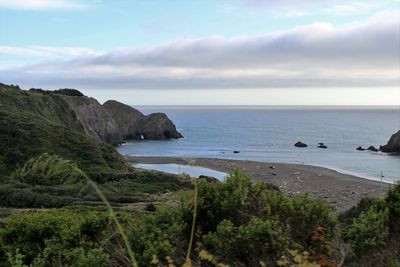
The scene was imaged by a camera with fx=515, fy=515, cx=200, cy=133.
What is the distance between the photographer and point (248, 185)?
6426 millimetres

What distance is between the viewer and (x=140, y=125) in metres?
127

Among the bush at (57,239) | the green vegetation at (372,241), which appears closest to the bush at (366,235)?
the green vegetation at (372,241)

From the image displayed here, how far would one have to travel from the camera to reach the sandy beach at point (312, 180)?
44500mm

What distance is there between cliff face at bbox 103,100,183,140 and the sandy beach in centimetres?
4788

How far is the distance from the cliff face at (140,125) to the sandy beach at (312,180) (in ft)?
157

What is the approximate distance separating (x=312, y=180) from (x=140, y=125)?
77049mm

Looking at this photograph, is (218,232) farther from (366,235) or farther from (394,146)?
(394,146)

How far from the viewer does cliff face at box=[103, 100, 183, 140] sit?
123438mm

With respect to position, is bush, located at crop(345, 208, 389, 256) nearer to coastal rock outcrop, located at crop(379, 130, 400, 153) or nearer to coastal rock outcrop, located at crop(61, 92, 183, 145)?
coastal rock outcrop, located at crop(379, 130, 400, 153)

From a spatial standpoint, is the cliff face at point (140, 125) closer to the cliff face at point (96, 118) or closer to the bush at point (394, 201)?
the cliff face at point (96, 118)

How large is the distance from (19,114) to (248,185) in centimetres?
5490

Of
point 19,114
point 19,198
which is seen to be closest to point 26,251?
point 19,198

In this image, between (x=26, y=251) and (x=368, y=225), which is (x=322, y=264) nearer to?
(x=368, y=225)

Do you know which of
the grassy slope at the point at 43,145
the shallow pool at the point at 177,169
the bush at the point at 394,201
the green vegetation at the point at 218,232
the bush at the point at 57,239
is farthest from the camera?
the shallow pool at the point at 177,169
